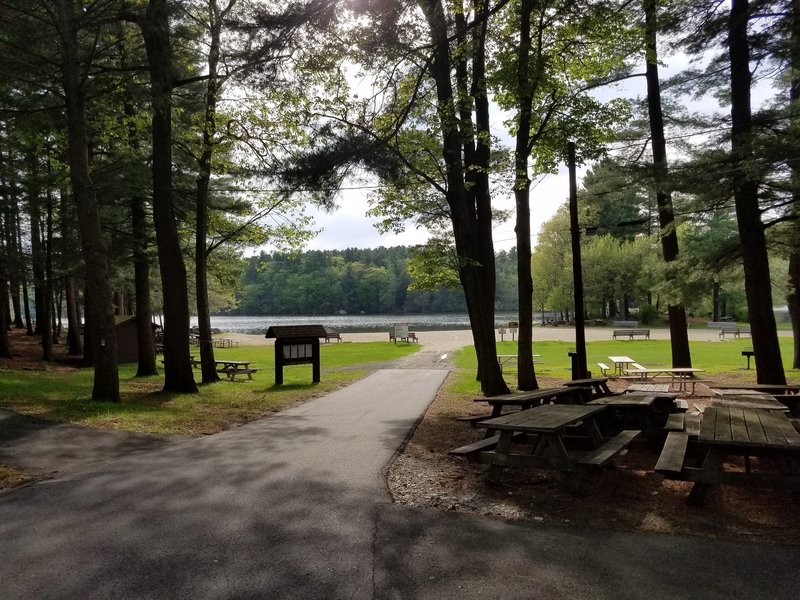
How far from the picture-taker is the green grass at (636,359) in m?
16.3

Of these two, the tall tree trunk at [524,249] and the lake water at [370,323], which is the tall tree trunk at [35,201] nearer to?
the tall tree trunk at [524,249]

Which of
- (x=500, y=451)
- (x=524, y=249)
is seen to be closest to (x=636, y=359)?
(x=524, y=249)

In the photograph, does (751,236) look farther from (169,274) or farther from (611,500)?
(169,274)

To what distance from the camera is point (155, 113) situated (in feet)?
44.1

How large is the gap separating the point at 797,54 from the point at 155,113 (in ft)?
43.6

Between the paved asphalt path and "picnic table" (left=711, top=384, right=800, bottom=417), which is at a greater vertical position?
"picnic table" (left=711, top=384, right=800, bottom=417)

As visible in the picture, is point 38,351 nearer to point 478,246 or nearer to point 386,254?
point 478,246

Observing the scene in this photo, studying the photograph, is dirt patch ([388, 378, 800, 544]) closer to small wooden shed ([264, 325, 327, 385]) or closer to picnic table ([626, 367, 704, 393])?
picnic table ([626, 367, 704, 393])

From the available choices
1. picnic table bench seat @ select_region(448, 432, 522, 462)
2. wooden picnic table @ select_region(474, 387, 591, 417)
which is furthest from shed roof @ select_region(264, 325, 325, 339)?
picnic table bench seat @ select_region(448, 432, 522, 462)

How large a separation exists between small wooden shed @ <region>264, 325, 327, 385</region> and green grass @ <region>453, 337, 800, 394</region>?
14.5 ft

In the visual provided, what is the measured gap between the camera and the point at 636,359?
928 inches

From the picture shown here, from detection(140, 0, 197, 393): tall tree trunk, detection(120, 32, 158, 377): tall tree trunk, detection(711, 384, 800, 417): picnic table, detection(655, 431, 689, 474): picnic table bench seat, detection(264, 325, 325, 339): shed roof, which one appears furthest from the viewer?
detection(120, 32, 158, 377): tall tree trunk

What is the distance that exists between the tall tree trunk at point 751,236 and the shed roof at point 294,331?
36.4 feet

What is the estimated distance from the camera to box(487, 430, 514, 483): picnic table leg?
5308 millimetres
